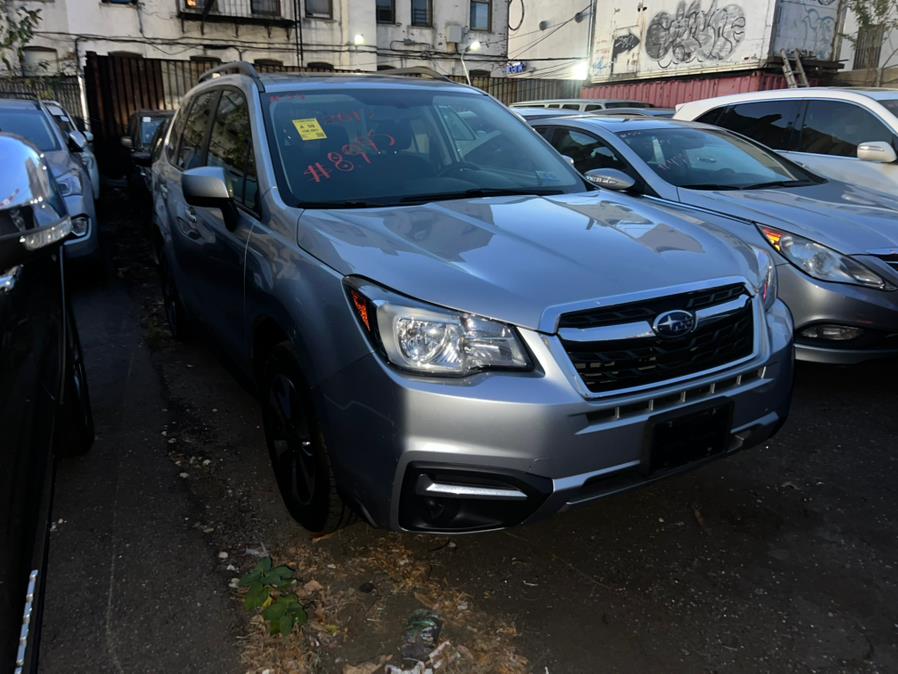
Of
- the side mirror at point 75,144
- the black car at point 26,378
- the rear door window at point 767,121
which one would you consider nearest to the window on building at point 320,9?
the side mirror at point 75,144

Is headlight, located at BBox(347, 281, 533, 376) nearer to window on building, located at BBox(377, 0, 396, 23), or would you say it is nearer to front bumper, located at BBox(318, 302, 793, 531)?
front bumper, located at BBox(318, 302, 793, 531)

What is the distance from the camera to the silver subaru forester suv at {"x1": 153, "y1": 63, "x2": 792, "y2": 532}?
1991mm

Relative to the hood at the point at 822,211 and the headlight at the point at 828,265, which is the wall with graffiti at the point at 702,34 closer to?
the hood at the point at 822,211

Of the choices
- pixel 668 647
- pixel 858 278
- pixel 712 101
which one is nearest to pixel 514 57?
pixel 712 101

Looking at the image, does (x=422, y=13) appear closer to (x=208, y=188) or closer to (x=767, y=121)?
(x=767, y=121)

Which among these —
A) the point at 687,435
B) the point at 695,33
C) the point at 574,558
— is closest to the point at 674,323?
the point at 687,435

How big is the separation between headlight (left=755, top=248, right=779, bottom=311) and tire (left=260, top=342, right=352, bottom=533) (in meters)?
1.67

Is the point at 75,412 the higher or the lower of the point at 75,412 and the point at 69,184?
the lower

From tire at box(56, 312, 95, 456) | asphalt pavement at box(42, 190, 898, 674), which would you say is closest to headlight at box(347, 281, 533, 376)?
asphalt pavement at box(42, 190, 898, 674)

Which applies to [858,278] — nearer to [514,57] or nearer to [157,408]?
[157,408]

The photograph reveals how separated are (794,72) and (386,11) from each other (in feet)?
43.9

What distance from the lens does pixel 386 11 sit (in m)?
24.1

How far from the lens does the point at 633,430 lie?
2074mm

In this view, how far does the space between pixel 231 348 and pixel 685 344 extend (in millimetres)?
2024
